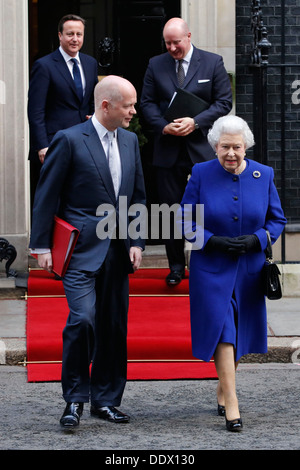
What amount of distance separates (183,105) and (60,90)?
0.98 metres

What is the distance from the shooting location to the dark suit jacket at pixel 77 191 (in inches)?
251

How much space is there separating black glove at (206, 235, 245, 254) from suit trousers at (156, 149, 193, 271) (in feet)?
9.26

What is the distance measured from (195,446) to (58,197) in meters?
1.55

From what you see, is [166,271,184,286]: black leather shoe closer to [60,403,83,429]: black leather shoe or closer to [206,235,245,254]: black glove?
[206,235,245,254]: black glove

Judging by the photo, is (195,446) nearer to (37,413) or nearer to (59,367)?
(37,413)

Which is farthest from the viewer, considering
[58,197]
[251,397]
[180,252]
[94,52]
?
[94,52]

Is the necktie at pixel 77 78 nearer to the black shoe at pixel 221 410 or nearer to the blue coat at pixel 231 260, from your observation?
the blue coat at pixel 231 260

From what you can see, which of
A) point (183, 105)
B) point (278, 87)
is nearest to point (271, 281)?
point (183, 105)

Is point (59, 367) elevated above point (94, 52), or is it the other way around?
point (94, 52)

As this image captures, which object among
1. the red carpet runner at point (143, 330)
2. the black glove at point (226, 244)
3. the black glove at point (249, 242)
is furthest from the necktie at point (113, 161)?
the red carpet runner at point (143, 330)

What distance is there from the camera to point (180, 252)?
30.8 ft

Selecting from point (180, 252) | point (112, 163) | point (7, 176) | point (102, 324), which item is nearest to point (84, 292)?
point (102, 324)

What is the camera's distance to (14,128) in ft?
33.8

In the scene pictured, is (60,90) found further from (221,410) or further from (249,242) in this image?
(221,410)
